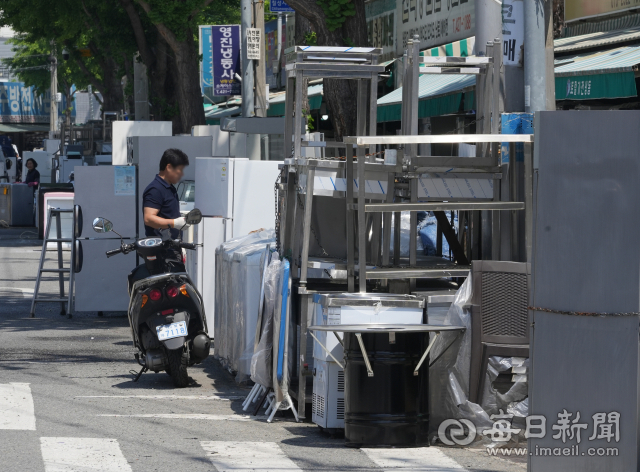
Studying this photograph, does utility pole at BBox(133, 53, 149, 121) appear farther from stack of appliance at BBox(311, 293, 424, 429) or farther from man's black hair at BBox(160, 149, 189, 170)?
stack of appliance at BBox(311, 293, 424, 429)

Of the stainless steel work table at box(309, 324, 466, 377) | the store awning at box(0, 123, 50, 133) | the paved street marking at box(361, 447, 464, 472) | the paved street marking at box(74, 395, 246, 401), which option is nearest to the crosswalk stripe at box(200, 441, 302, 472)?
the paved street marking at box(361, 447, 464, 472)

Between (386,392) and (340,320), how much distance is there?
2.15 feet

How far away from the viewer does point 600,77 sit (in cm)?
1008

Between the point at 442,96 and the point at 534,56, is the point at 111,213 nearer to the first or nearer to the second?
the point at 442,96

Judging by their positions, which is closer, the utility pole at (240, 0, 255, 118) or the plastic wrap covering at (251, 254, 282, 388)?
the plastic wrap covering at (251, 254, 282, 388)

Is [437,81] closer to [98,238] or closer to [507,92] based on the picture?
[98,238]

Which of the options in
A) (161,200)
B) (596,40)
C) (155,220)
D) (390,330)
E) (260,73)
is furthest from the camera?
(260,73)

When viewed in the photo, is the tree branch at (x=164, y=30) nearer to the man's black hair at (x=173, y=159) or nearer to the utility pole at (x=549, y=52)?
the man's black hair at (x=173, y=159)

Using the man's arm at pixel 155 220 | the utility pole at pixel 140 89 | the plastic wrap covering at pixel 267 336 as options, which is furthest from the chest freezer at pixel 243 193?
the utility pole at pixel 140 89

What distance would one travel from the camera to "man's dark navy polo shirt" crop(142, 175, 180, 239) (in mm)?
9688

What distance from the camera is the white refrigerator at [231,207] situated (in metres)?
10.8

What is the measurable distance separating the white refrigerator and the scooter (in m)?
1.89

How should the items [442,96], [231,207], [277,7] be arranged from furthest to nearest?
1. [277,7]
2. [442,96]
3. [231,207]

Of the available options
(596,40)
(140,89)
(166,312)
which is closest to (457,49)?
(596,40)
